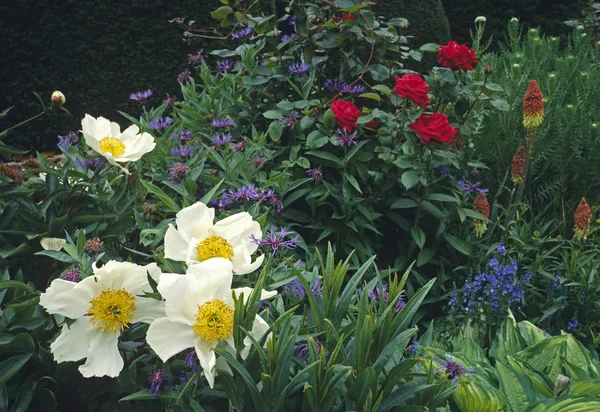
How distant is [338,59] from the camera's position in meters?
2.99

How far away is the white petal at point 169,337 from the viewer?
4.09 ft

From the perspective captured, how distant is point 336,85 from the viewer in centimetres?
289

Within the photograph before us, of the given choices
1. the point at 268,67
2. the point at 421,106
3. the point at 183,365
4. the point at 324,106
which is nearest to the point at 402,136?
the point at 421,106

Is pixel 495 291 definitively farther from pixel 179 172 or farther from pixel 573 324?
pixel 179 172

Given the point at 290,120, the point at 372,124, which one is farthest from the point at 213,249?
the point at 372,124

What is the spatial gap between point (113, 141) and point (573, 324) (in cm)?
190

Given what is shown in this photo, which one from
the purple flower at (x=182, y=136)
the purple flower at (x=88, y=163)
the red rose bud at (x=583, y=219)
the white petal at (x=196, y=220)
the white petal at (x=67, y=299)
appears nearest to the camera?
the white petal at (x=67, y=299)

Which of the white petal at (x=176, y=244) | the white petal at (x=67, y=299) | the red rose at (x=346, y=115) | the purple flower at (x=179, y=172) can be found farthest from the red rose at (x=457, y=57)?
the white petal at (x=67, y=299)

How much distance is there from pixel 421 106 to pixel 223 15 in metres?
1.13

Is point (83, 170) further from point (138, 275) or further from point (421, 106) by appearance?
point (421, 106)

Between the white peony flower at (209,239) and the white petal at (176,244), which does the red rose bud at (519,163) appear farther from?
the white petal at (176,244)

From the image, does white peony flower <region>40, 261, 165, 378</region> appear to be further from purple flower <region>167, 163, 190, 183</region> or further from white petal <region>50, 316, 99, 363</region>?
purple flower <region>167, 163, 190, 183</region>

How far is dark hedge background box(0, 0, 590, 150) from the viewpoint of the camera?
469cm

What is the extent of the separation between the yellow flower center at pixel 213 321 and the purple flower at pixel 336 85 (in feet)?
5.74
